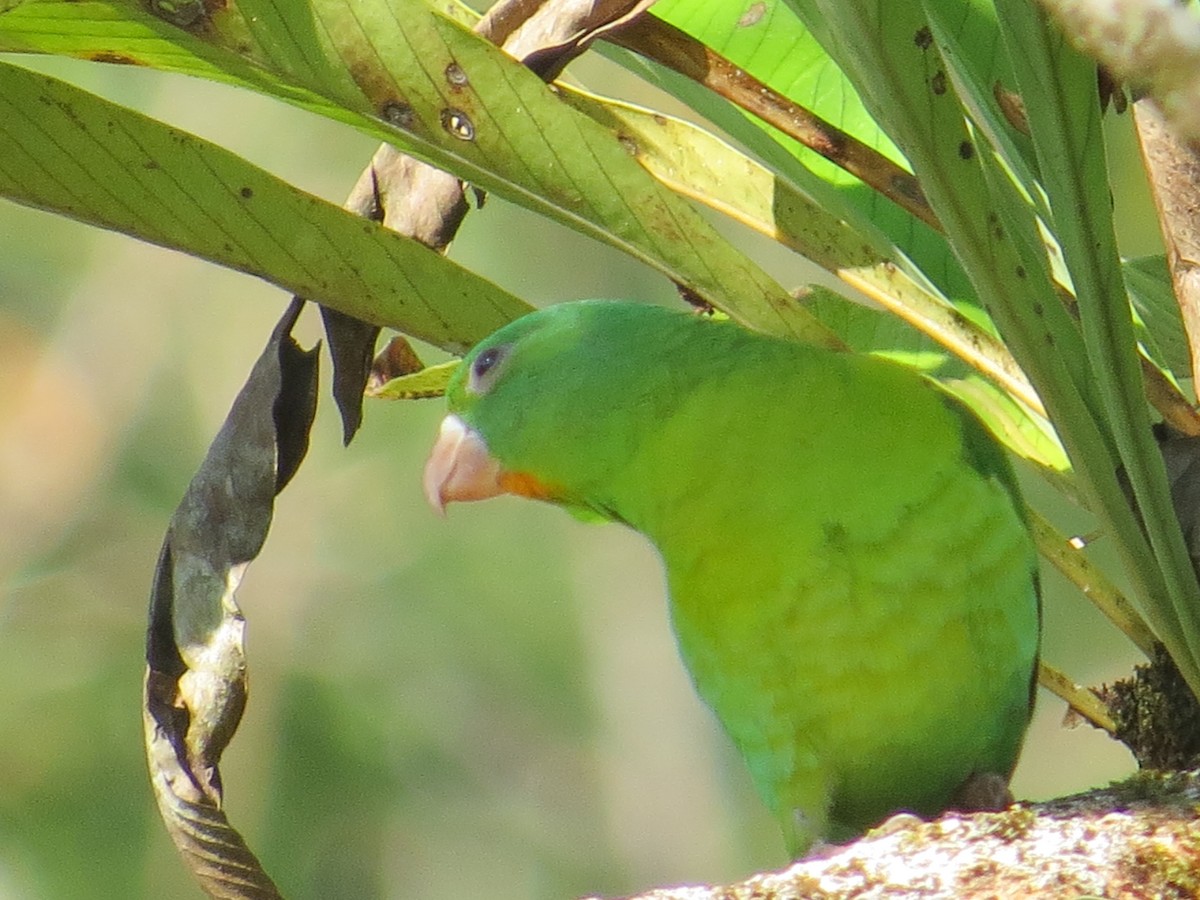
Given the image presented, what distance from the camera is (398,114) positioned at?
5.11ft

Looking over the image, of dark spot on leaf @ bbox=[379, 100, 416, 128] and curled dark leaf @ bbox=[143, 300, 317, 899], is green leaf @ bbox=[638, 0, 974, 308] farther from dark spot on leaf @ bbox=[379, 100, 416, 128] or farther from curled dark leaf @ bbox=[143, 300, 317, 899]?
curled dark leaf @ bbox=[143, 300, 317, 899]

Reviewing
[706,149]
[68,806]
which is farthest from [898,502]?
[68,806]

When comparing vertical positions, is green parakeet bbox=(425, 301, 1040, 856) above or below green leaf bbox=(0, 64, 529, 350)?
below

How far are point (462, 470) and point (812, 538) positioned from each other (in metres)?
0.54

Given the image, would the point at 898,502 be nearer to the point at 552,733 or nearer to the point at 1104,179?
the point at 1104,179

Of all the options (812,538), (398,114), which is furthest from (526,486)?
(398,114)

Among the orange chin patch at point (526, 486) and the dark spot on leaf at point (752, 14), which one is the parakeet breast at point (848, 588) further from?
the dark spot on leaf at point (752, 14)

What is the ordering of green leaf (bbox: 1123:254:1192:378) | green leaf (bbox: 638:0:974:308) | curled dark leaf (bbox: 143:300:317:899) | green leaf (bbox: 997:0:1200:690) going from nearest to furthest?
green leaf (bbox: 997:0:1200:690), curled dark leaf (bbox: 143:300:317:899), green leaf (bbox: 1123:254:1192:378), green leaf (bbox: 638:0:974:308)

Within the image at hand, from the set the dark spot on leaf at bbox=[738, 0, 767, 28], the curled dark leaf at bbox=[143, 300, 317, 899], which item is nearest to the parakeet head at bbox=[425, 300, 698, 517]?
the curled dark leaf at bbox=[143, 300, 317, 899]

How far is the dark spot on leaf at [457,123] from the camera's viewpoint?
1.56 metres

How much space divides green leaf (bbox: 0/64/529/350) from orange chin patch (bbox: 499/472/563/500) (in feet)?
0.85

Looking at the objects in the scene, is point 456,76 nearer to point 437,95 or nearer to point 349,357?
point 437,95

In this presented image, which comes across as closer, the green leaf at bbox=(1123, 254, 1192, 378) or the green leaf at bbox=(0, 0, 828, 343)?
the green leaf at bbox=(0, 0, 828, 343)

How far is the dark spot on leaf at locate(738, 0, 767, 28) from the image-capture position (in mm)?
1985
